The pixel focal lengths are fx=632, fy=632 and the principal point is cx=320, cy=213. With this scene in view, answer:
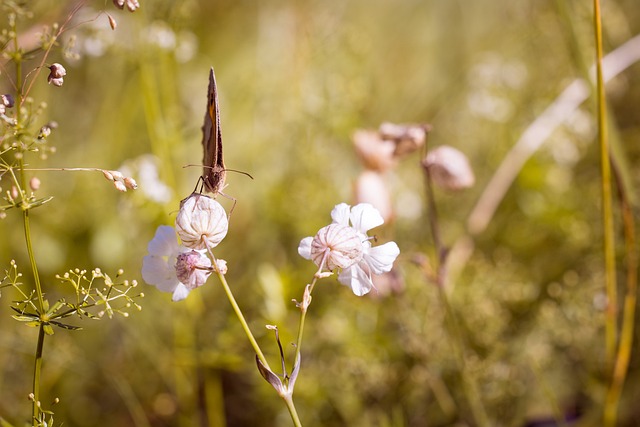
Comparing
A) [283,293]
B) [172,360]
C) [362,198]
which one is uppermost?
[362,198]

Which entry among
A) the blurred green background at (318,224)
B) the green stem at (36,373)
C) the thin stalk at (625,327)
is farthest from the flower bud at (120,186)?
the thin stalk at (625,327)

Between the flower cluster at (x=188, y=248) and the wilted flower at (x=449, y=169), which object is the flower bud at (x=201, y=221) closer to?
the flower cluster at (x=188, y=248)

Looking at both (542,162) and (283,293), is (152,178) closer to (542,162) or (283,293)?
(283,293)

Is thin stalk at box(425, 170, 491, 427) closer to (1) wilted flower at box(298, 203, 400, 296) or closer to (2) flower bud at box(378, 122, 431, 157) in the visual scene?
(2) flower bud at box(378, 122, 431, 157)

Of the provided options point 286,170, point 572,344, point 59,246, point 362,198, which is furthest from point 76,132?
point 572,344

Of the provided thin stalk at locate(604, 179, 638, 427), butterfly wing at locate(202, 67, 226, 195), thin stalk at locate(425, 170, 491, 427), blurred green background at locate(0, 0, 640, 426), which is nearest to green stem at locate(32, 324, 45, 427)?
butterfly wing at locate(202, 67, 226, 195)

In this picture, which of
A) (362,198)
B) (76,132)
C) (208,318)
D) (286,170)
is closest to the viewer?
(362,198)

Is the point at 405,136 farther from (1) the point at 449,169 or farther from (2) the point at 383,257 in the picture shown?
(2) the point at 383,257
